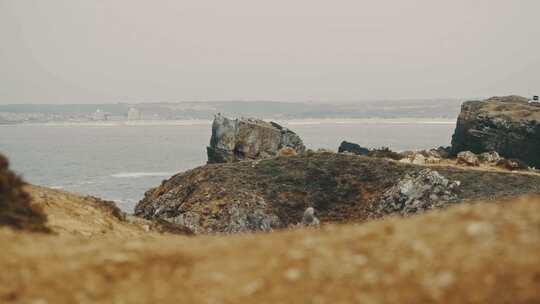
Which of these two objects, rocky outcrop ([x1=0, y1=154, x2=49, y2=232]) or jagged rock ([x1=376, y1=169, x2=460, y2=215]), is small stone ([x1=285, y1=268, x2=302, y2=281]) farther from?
jagged rock ([x1=376, y1=169, x2=460, y2=215])

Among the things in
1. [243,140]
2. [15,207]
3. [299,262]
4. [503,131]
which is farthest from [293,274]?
[503,131]

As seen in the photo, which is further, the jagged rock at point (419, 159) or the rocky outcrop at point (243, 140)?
the rocky outcrop at point (243, 140)

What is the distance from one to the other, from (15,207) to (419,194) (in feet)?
137

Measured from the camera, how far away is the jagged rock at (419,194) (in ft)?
164

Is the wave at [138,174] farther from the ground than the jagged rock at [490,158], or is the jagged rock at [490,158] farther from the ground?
the jagged rock at [490,158]

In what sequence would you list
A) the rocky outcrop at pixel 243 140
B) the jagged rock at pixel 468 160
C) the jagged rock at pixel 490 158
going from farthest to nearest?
1. the rocky outcrop at pixel 243 140
2. the jagged rock at pixel 490 158
3. the jagged rock at pixel 468 160

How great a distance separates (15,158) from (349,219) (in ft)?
553

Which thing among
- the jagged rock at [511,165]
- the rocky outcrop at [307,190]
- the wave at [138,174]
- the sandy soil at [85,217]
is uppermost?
the sandy soil at [85,217]

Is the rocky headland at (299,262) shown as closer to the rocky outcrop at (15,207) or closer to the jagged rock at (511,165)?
the rocky outcrop at (15,207)

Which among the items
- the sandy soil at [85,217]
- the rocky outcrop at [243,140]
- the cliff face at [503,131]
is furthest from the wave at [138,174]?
the sandy soil at [85,217]

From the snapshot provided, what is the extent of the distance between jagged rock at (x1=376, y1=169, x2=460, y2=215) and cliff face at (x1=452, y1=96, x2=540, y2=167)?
95.7ft

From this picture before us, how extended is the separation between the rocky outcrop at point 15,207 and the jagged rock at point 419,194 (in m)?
39.3

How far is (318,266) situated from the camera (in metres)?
9.40

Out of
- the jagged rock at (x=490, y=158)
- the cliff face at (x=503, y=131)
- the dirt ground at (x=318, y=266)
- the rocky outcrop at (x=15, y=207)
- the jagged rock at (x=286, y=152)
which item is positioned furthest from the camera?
the cliff face at (x=503, y=131)
